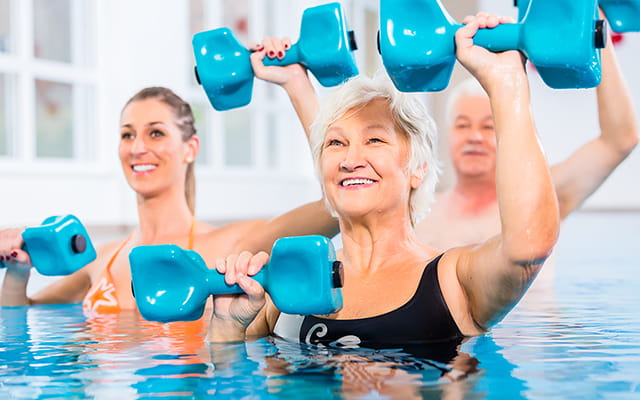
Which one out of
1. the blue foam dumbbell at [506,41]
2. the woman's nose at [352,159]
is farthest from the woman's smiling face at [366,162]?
the blue foam dumbbell at [506,41]

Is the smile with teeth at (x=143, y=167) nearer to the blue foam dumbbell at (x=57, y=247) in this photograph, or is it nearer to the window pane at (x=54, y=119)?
the blue foam dumbbell at (x=57, y=247)

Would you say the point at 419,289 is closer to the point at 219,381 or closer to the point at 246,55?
the point at 219,381

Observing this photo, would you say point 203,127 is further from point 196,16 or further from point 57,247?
point 57,247

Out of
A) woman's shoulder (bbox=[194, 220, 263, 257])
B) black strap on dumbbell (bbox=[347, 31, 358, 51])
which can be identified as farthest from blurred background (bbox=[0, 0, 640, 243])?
black strap on dumbbell (bbox=[347, 31, 358, 51])

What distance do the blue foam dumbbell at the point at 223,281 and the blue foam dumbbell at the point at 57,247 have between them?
881 millimetres

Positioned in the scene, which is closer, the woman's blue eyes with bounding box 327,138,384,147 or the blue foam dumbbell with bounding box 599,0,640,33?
the woman's blue eyes with bounding box 327,138,384,147

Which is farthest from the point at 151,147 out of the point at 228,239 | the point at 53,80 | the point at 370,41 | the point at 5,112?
the point at 370,41

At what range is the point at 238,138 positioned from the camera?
392 inches

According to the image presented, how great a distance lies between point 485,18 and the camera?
174cm

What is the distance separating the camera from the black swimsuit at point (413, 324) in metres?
1.94

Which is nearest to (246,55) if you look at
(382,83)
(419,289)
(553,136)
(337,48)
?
(337,48)

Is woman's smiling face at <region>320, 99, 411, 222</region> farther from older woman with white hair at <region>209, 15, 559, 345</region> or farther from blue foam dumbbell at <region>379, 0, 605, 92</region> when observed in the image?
blue foam dumbbell at <region>379, 0, 605, 92</region>

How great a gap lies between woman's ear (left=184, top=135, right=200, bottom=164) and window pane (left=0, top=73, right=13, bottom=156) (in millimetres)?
4446

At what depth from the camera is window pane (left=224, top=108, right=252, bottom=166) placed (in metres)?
9.85
